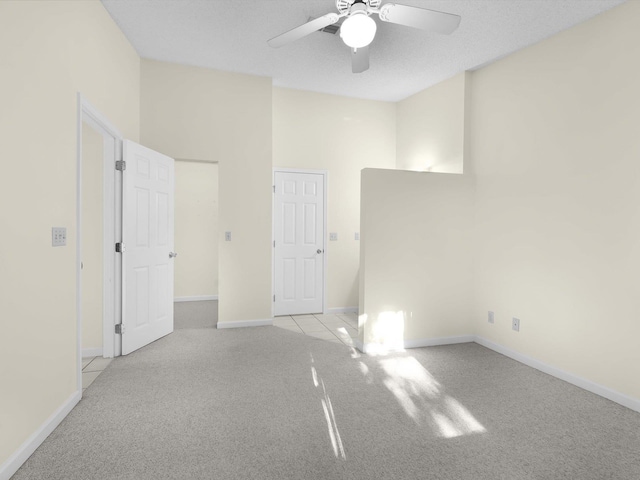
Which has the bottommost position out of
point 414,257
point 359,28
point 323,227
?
point 414,257

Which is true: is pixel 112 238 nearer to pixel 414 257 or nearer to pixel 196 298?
pixel 414 257

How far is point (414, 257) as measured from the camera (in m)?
3.92

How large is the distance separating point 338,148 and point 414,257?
221cm

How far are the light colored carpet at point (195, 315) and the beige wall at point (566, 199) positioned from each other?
3501mm

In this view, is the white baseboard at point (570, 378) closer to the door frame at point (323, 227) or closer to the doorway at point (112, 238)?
the door frame at point (323, 227)

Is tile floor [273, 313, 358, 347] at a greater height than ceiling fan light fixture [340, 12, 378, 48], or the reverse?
ceiling fan light fixture [340, 12, 378, 48]

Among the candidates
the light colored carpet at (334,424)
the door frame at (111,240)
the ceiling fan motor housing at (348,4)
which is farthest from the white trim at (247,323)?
the ceiling fan motor housing at (348,4)

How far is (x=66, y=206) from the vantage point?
7.93 ft

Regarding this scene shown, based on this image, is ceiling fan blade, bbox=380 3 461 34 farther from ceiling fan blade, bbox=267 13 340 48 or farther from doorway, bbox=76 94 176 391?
doorway, bbox=76 94 176 391

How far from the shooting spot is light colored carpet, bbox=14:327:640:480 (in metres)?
1.92

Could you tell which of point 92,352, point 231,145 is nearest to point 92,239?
point 92,352

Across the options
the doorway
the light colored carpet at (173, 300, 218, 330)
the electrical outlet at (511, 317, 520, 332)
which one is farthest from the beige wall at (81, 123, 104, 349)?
the electrical outlet at (511, 317, 520, 332)

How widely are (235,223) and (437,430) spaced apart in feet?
10.5

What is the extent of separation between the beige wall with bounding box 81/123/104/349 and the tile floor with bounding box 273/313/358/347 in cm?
204
